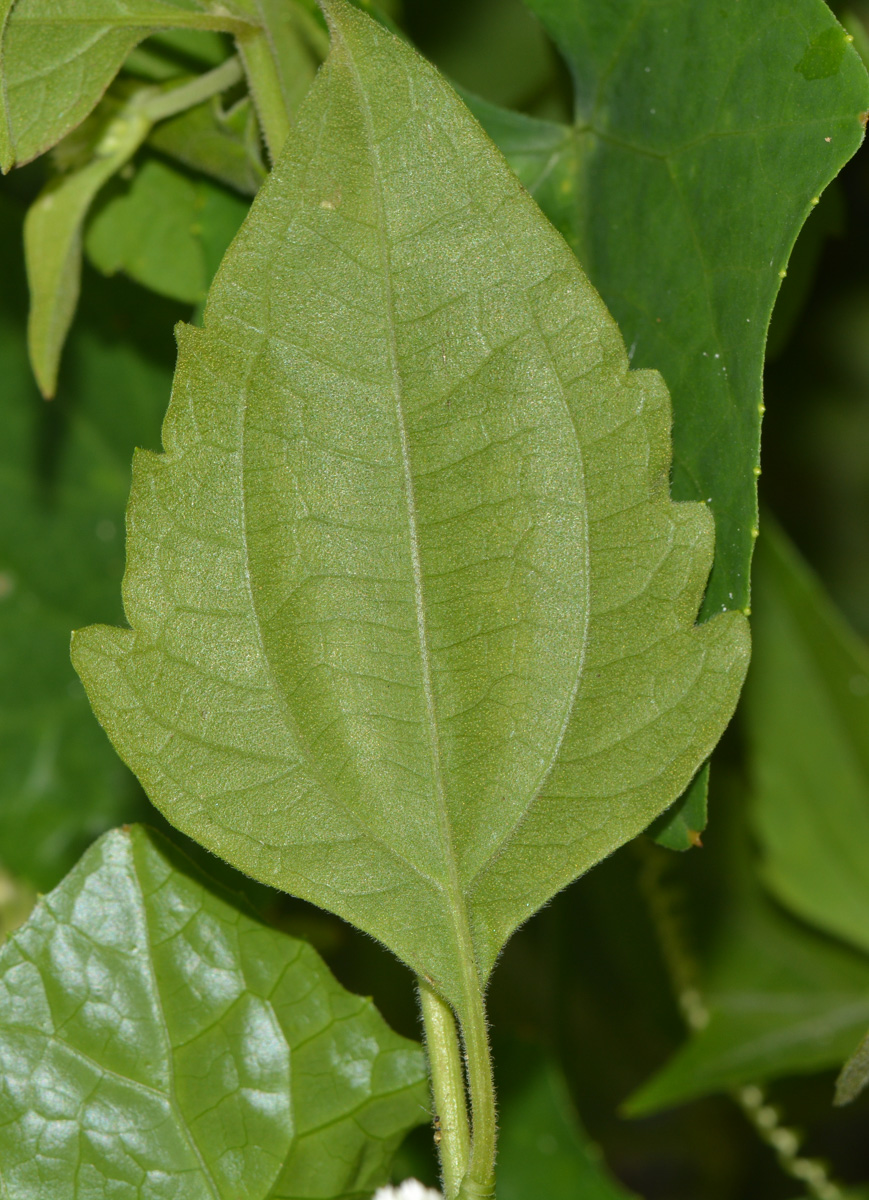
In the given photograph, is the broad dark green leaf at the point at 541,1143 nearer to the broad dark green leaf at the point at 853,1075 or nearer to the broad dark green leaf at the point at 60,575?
the broad dark green leaf at the point at 60,575

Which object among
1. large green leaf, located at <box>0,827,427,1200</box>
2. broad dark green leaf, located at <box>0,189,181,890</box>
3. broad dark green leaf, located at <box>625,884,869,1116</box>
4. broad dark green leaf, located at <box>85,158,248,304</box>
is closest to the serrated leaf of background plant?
broad dark green leaf, located at <box>625,884,869,1116</box>

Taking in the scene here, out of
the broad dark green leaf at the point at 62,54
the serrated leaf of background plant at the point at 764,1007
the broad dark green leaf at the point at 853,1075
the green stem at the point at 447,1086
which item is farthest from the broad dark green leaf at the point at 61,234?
the serrated leaf of background plant at the point at 764,1007

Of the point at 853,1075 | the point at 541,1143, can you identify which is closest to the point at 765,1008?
the point at 541,1143

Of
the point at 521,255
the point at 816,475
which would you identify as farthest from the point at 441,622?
the point at 816,475

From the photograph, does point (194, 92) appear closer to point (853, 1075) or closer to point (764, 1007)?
point (853, 1075)

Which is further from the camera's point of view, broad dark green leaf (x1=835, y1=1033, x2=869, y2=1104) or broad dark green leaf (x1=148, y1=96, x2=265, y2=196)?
broad dark green leaf (x1=148, y1=96, x2=265, y2=196)

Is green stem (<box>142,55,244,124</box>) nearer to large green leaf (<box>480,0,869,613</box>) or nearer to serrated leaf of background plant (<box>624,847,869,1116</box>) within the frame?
large green leaf (<box>480,0,869,613</box>)

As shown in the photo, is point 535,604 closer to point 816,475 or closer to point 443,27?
A: point 443,27
